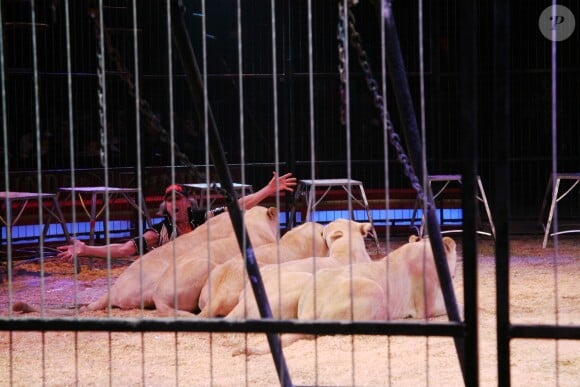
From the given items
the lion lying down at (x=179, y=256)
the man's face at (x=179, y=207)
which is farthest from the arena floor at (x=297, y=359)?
the man's face at (x=179, y=207)

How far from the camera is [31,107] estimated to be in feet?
39.8

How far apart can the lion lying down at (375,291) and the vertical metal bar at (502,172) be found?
2015 mm

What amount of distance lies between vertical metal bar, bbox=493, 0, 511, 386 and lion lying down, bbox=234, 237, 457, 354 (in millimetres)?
2015

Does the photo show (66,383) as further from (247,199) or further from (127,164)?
(127,164)

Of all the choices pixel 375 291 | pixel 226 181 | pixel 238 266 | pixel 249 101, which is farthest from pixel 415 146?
pixel 249 101

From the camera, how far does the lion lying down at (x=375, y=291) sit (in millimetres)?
5211

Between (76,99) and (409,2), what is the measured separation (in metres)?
5.00

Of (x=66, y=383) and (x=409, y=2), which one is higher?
Result: (x=409, y=2)

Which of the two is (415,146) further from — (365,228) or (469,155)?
(365,228)

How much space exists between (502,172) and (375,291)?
8.47 feet

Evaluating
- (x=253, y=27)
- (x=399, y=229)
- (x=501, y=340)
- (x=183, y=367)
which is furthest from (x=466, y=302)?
(x=253, y=27)

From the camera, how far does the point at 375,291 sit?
5.28 meters

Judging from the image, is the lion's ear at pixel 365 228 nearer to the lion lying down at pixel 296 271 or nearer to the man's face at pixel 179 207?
the lion lying down at pixel 296 271

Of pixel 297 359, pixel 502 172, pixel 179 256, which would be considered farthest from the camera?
pixel 179 256
